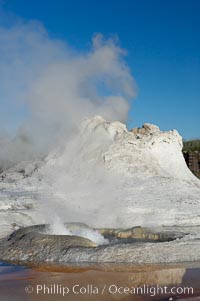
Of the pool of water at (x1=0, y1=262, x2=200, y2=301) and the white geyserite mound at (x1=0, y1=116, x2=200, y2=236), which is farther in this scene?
the white geyserite mound at (x1=0, y1=116, x2=200, y2=236)

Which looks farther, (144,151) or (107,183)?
(144,151)

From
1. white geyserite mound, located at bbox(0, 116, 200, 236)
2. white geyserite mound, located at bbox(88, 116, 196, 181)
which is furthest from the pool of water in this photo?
white geyserite mound, located at bbox(88, 116, 196, 181)

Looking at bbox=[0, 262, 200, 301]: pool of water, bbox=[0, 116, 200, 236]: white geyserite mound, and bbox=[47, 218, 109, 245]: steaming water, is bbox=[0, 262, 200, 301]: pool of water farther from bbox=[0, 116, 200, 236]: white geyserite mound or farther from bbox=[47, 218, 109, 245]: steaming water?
bbox=[0, 116, 200, 236]: white geyserite mound

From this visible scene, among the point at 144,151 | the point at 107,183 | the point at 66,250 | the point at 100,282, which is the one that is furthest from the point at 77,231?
the point at 144,151

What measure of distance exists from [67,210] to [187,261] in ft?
12.7

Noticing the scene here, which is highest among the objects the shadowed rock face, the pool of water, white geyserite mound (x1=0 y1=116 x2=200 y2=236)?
white geyserite mound (x1=0 y1=116 x2=200 y2=236)

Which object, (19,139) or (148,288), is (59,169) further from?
(148,288)

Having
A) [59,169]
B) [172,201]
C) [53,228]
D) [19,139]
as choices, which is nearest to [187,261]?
[53,228]

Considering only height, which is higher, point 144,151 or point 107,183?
point 144,151

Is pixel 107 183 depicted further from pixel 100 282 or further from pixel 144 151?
pixel 100 282

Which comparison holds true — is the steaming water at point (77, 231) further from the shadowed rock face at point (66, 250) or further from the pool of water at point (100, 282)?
the pool of water at point (100, 282)

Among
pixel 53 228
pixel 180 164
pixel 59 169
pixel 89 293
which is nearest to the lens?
pixel 89 293

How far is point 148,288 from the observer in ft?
16.8

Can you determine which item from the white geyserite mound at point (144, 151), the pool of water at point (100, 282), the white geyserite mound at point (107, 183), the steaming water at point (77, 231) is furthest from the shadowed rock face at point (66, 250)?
the white geyserite mound at point (144, 151)
